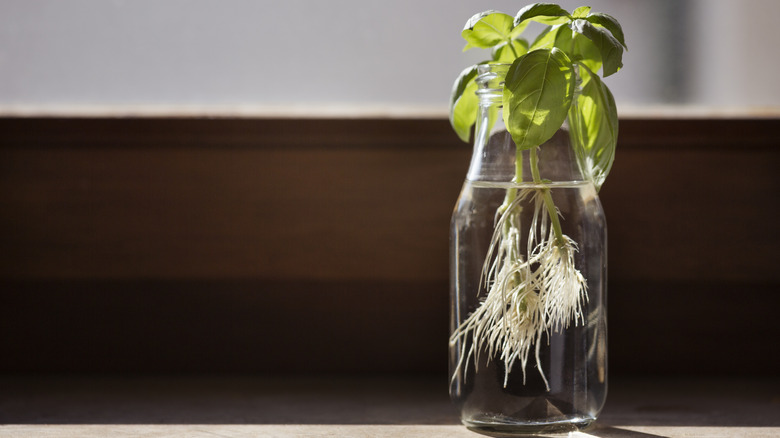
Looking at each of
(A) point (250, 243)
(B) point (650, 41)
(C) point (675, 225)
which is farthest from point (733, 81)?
(A) point (250, 243)

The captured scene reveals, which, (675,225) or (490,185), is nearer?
(490,185)

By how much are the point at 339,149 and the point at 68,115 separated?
12.8 inches

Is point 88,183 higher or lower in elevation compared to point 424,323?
higher

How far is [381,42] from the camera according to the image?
37.7 inches

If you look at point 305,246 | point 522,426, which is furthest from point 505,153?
point 305,246

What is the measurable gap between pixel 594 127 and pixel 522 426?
0.25m

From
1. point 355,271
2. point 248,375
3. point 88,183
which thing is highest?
point 88,183

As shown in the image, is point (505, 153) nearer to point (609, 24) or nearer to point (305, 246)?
point (609, 24)

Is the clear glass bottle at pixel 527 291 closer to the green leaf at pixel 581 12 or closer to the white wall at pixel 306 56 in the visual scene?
the green leaf at pixel 581 12

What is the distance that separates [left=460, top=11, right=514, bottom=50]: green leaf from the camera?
61cm

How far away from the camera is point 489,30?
62 centimetres

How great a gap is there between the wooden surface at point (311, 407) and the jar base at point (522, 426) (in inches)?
0.6

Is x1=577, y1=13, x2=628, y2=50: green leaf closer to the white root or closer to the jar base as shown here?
the white root

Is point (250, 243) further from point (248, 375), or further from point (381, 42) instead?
point (381, 42)
